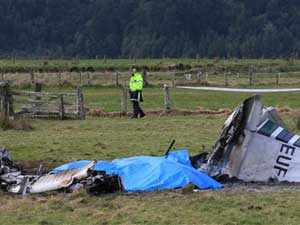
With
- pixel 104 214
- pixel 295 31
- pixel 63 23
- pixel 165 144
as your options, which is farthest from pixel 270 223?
pixel 63 23

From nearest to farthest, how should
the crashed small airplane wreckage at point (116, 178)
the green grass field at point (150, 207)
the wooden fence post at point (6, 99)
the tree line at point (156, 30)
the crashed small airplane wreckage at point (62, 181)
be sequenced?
the green grass field at point (150, 207) < the crashed small airplane wreckage at point (62, 181) < the crashed small airplane wreckage at point (116, 178) < the wooden fence post at point (6, 99) < the tree line at point (156, 30)

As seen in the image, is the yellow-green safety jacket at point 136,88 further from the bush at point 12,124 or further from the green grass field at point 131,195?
the bush at point 12,124

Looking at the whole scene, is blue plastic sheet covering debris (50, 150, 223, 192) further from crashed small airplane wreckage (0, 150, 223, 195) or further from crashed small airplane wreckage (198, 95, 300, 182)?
crashed small airplane wreckage (198, 95, 300, 182)

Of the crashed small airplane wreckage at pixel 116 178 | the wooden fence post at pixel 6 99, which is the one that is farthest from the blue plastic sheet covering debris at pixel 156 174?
the wooden fence post at pixel 6 99

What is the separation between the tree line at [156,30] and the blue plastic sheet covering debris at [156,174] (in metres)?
98.3

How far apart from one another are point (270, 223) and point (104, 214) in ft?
6.72

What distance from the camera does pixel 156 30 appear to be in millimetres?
117500

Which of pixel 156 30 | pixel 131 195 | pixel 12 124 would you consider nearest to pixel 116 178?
pixel 131 195

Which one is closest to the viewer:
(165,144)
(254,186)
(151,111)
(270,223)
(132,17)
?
(270,223)

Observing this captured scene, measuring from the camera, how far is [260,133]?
39.5 feet

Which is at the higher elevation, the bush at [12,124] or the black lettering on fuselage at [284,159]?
the black lettering on fuselage at [284,159]

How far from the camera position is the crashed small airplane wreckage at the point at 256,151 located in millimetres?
11969

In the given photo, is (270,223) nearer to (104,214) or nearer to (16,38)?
(104,214)

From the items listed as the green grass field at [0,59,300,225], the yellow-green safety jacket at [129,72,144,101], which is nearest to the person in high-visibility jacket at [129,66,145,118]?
the yellow-green safety jacket at [129,72,144,101]
